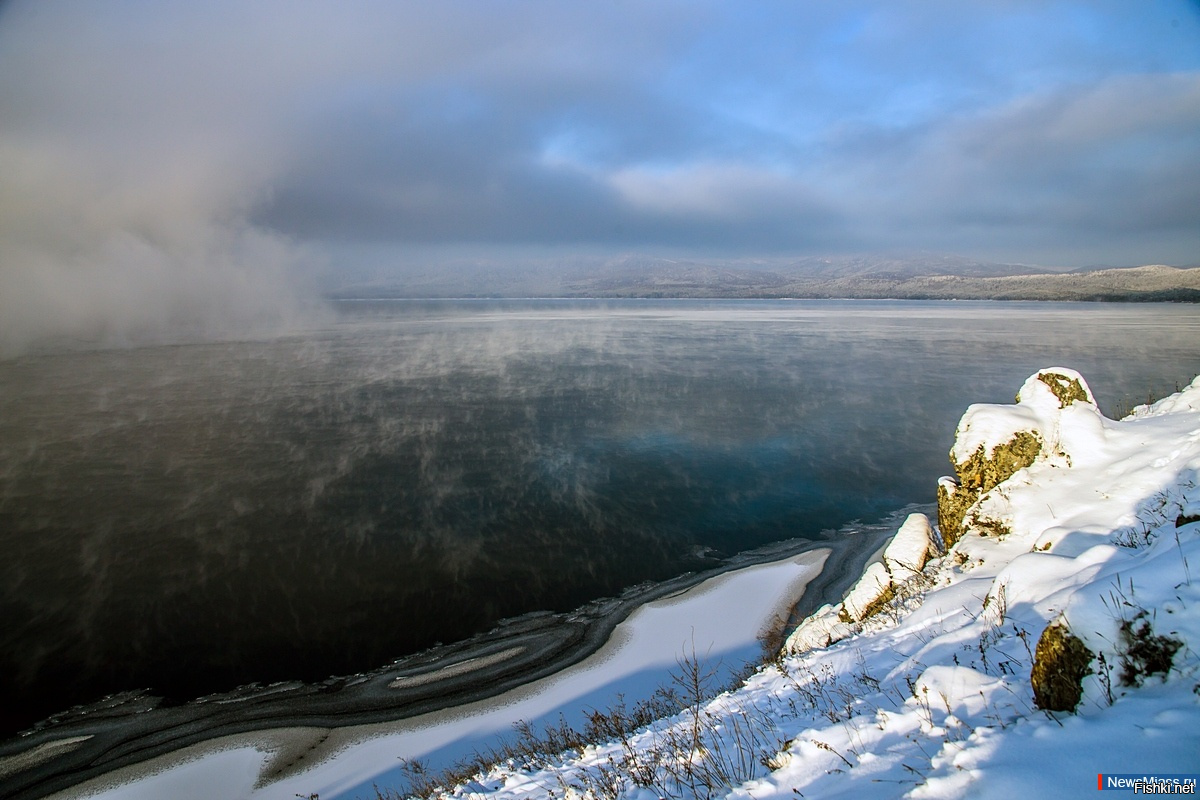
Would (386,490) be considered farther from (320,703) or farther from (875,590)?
(875,590)

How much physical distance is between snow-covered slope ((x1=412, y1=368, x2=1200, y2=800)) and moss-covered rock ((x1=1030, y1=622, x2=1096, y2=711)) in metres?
0.01

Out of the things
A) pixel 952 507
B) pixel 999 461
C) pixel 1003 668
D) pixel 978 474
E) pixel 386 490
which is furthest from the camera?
pixel 386 490

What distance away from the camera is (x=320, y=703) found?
9.96 metres

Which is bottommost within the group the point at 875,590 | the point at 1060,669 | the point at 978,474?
the point at 875,590

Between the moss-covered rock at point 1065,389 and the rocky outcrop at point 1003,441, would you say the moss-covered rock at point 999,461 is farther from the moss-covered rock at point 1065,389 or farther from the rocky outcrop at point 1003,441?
the moss-covered rock at point 1065,389

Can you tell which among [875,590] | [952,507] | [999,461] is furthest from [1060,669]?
[952,507]

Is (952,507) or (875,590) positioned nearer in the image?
(875,590)

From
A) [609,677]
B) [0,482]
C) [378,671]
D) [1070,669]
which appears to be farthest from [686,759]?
[0,482]

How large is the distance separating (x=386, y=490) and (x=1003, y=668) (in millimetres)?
18249

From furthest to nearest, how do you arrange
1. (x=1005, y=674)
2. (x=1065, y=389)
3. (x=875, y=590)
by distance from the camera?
(x=1065, y=389) → (x=875, y=590) → (x=1005, y=674)

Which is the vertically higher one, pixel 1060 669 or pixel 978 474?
pixel 1060 669

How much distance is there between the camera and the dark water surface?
11.9m

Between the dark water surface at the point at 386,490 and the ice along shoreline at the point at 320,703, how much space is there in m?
0.49

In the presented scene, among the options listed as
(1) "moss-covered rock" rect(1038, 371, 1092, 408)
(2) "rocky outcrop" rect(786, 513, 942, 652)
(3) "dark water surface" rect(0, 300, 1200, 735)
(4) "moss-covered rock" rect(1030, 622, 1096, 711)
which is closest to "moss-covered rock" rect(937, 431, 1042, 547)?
(2) "rocky outcrop" rect(786, 513, 942, 652)
